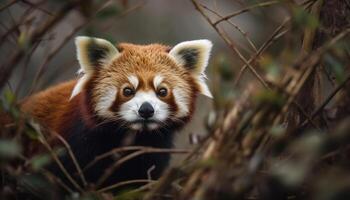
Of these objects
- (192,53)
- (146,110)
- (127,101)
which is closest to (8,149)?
(146,110)

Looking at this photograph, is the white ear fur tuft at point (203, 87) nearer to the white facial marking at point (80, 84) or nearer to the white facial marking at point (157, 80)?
the white facial marking at point (157, 80)

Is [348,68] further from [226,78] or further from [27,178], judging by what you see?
[27,178]

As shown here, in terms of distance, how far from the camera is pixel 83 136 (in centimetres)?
388

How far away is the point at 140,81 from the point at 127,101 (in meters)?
0.15

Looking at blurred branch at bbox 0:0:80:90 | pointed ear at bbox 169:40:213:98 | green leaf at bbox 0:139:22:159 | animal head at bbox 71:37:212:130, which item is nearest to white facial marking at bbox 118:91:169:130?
animal head at bbox 71:37:212:130

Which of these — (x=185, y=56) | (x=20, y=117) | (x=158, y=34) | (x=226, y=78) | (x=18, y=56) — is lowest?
(x=158, y=34)

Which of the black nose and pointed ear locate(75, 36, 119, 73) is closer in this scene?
the black nose

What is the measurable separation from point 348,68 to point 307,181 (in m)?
1.01

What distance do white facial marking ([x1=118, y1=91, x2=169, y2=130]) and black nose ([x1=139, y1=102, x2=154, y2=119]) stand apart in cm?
3

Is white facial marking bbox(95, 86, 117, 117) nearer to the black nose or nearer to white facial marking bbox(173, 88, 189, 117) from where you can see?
the black nose

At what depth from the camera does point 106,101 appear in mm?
3893

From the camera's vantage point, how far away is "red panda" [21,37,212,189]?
12.5ft

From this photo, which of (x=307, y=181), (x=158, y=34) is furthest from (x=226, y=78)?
(x=158, y=34)

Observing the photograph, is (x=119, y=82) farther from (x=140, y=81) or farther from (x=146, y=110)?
(x=146, y=110)
